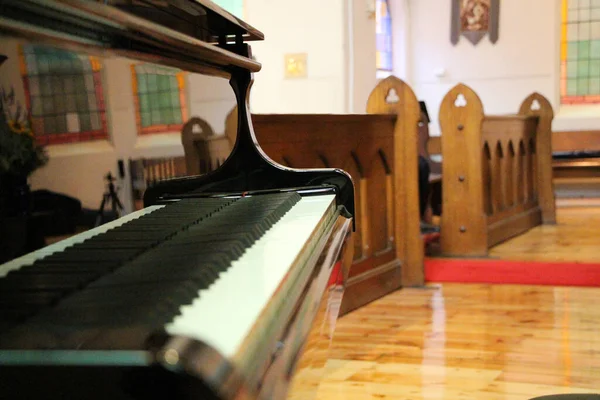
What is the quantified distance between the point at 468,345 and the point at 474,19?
5898mm

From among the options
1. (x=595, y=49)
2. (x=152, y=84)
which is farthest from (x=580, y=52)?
(x=152, y=84)

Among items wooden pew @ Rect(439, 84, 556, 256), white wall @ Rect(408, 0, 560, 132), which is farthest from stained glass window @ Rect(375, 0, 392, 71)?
wooden pew @ Rect(439, 84, 556, 256)

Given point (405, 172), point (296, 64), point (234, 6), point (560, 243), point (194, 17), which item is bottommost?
point (560, 243)

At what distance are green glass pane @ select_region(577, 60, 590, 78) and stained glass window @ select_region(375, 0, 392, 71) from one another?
2205mm

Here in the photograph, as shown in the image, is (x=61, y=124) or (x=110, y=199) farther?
(x=110, y=199)

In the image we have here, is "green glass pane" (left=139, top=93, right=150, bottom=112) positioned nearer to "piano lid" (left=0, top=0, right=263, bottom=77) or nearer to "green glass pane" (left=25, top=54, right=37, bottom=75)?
"piano lid" (left=0, top=0, right=263, bottom=77)

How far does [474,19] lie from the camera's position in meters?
7.74

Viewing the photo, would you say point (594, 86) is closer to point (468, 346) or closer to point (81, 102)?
point (468, 346)

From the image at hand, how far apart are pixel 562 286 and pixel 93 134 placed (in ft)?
10.6

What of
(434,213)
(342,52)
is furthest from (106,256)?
(434,213)

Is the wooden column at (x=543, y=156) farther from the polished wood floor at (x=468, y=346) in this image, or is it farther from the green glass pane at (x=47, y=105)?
the green glass pane at (x=47, y=105)

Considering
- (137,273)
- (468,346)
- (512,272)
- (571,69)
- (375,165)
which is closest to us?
(137,273)

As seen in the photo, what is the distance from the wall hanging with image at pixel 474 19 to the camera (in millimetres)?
7664

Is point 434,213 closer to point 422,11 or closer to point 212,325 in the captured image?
point 422,11
